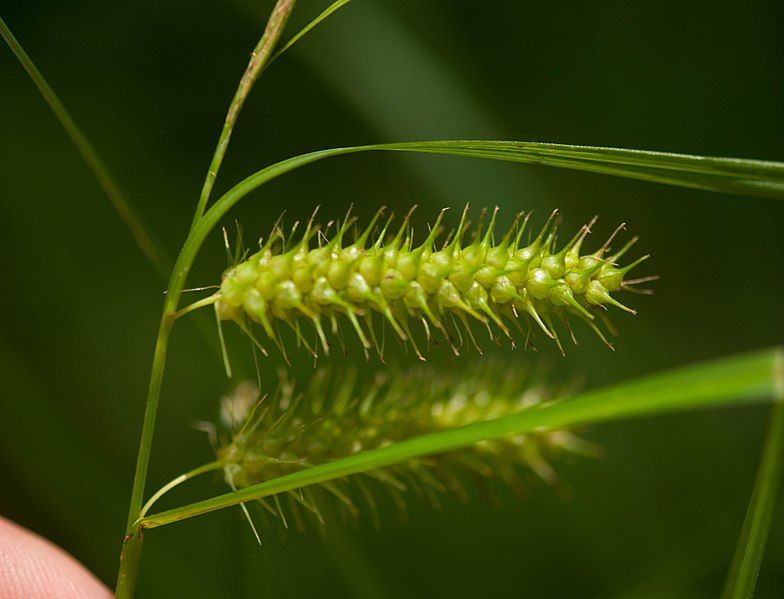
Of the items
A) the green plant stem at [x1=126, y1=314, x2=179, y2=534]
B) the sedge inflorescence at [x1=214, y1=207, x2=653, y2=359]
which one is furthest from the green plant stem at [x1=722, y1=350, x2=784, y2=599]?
the green plant stem at [x1=126, y1=314, x2=179, y2=534]

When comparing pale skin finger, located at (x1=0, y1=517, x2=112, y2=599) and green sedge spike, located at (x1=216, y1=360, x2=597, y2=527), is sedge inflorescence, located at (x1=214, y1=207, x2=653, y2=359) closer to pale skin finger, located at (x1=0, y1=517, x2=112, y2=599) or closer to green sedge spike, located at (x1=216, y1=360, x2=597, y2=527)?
green sedge spike, located at (x1=216, y1=360, x2=597, y2=527)

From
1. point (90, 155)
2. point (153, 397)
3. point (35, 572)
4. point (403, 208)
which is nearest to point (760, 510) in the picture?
point (153, 397)

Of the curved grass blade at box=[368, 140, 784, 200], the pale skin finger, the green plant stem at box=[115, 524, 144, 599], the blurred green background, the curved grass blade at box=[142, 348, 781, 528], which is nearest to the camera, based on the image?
the curved grass blade at box=[142, 348, 781, 528]

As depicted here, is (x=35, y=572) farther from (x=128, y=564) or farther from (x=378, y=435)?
(x=378, y=435)

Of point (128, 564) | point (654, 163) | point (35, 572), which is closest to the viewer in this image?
point (654, 163)

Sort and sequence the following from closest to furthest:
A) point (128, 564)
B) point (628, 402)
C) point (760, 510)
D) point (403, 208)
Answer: point (628, 402)
point (760, 510)
point (128, 564)
point (403, 208)

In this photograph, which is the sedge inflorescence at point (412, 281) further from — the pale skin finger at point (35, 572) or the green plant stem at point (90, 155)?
the pale skin finger at point (35, 572)

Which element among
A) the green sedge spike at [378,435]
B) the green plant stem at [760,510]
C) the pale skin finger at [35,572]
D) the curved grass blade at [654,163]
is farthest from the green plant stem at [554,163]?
the pale skin finger at [35,572]
